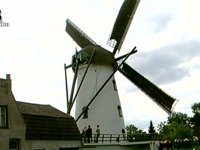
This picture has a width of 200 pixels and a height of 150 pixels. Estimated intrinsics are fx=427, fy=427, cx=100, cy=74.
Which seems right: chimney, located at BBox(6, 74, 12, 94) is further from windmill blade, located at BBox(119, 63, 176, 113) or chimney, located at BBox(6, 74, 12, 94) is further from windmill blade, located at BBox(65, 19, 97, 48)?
windmill blade, located at BBox(119, 63, 176, 113)

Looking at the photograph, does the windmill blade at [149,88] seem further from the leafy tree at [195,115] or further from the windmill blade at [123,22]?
the leafy tree at [195,115]

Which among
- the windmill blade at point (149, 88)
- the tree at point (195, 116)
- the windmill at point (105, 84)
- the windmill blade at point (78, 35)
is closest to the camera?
the windmill at point (105, 84)

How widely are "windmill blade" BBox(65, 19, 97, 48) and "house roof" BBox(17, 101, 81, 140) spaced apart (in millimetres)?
13330

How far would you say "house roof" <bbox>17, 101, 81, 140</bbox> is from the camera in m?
28.1

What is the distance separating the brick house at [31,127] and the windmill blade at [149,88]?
13323 millimetres

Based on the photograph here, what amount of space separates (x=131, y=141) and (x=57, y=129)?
10745mm

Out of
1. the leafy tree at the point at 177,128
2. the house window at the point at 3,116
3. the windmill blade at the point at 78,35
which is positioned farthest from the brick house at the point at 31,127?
the leafy tree at the point at 177,128

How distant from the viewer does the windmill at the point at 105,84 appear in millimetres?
40219

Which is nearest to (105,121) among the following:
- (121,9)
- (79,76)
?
(79,76)

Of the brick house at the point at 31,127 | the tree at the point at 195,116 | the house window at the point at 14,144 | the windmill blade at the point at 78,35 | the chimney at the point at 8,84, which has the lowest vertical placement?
the house window at the point at 14,144

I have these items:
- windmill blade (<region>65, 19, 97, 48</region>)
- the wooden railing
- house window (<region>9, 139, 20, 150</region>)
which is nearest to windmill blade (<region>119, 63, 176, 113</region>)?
the wooden railing

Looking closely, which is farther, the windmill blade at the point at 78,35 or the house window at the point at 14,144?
the windmill blade at the point at 78,35

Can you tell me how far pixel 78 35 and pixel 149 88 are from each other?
9.60 m

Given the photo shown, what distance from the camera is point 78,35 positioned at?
45.8 meters
